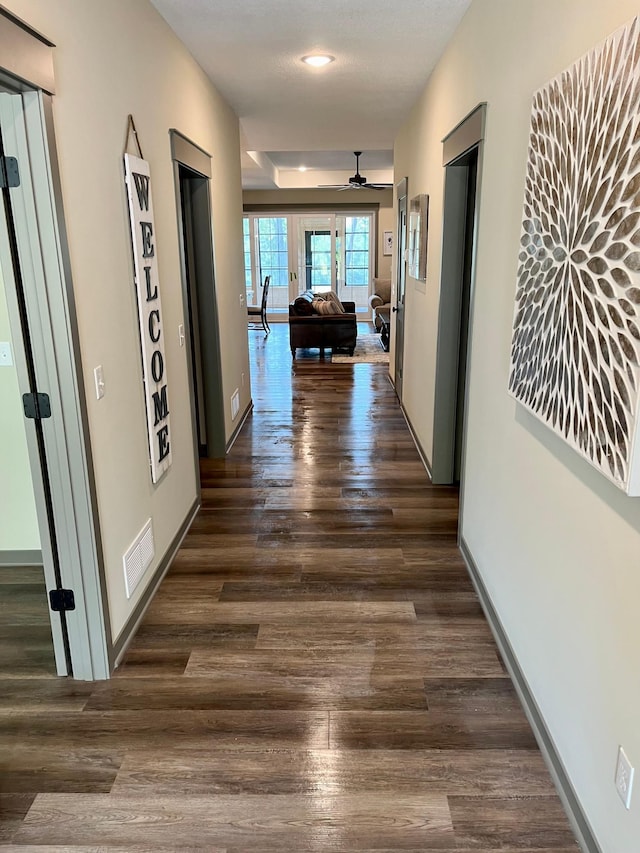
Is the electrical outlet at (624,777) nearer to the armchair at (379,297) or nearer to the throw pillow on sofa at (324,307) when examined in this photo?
the throw pillow on sofa at (324,307)

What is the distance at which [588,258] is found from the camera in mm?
1489

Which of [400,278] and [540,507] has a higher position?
[400,278]

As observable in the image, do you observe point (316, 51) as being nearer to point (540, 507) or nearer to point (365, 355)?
point (540, 507)

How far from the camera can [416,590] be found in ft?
9.43

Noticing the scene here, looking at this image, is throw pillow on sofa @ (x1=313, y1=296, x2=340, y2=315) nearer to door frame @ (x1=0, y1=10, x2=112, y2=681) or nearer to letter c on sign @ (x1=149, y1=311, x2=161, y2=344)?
letter c on sign @ (x1=149, y1=311, x2=161, y2=344)

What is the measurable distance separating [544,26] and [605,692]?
1.99m

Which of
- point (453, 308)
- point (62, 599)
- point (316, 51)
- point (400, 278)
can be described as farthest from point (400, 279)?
point (62, 599)

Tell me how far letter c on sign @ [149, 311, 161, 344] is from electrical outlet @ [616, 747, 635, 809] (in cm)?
234

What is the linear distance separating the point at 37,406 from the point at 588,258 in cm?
173

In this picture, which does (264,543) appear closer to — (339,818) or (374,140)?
(339,818)

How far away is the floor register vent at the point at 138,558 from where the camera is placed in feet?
8.25

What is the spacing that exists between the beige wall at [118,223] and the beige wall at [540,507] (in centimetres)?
152

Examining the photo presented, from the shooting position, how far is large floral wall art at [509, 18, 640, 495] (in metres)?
1.28

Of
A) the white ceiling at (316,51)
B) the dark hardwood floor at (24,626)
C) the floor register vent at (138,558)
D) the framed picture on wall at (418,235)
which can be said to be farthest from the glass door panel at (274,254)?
the floor register vent at (138,558)
